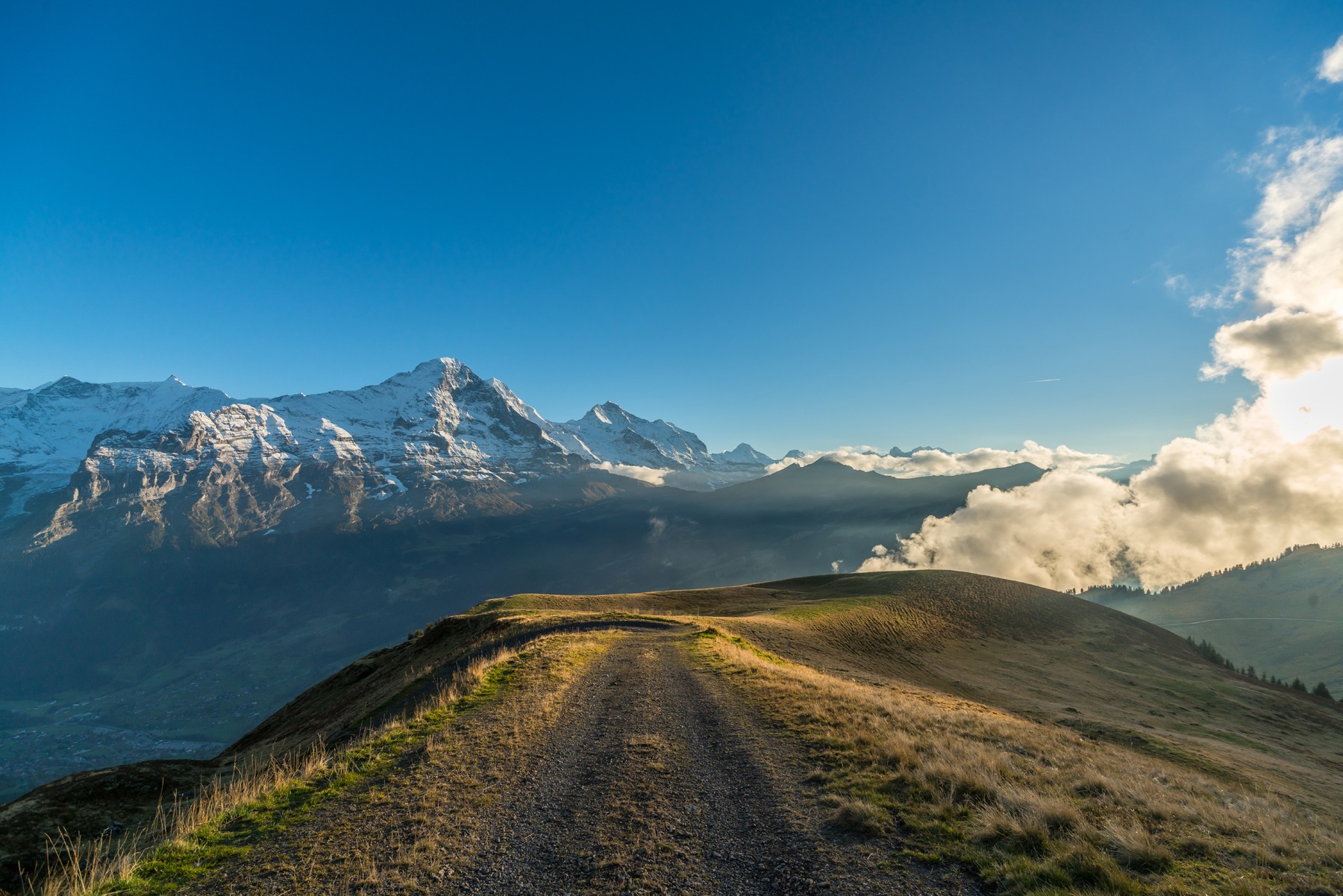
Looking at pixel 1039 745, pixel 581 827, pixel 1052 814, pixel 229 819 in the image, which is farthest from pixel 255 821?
pixel 1039 745

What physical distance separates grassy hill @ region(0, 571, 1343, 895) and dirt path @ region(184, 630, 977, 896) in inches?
2.1

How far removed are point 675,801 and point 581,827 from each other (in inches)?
84.9

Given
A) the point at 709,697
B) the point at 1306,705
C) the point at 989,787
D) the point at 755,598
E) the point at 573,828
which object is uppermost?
the point at 989,787

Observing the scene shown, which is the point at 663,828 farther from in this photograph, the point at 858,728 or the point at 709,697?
the point at 709,697

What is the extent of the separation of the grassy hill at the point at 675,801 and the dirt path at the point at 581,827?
0.05 meters

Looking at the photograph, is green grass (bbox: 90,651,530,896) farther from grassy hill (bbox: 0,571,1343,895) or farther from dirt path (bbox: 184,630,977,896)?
Answer: dirt path (bbox: 184,630,977,896)

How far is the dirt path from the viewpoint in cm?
812

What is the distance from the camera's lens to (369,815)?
411 inches

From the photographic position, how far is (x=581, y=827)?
32.2 feet

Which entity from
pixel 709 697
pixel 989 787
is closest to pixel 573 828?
pixel 989 787

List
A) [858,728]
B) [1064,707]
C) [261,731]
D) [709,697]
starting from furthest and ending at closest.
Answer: [1064,707], [261,731], [709,697], [858,728]

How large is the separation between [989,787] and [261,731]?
1758 inches

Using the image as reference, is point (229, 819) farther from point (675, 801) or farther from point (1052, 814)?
point (1052, 814)

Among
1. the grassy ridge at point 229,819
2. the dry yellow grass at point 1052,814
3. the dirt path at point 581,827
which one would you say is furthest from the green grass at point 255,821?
the dry yellow grass at point 1052,814
